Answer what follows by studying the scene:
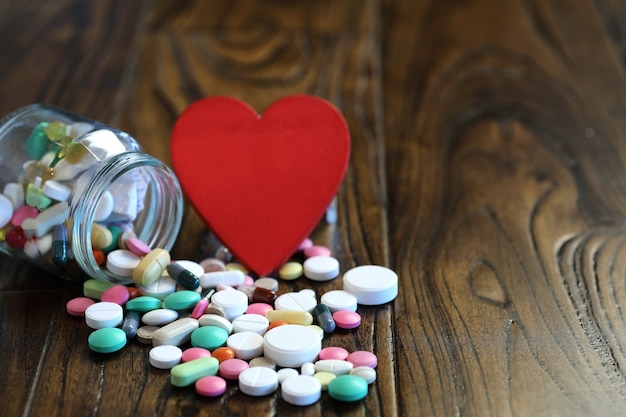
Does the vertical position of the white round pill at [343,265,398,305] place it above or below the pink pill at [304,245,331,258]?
above

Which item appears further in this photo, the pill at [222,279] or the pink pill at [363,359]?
the pill at [222,279]

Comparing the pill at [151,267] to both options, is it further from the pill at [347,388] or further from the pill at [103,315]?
the pill at [347,388]

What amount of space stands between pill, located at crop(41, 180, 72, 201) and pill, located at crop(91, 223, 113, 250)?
62 mm

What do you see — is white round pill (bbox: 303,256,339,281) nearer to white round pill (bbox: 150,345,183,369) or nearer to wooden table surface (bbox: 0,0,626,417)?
wooden table surface (bbox: 0,0,626,417)

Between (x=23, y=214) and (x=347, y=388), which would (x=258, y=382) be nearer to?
(x=347, y=388)

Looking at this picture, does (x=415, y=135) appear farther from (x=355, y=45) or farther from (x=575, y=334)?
(x=575, y=334)

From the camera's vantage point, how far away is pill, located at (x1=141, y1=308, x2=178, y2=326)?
107 centimetres

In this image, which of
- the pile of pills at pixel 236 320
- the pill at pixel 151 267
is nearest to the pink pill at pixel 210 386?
the pile of pills at pixel 236 320

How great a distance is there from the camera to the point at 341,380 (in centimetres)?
95

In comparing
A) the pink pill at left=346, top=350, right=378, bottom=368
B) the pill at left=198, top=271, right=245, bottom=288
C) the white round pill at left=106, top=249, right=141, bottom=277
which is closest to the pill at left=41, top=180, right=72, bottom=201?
the white round pill at left=106, top=249, right=141, bottom=277

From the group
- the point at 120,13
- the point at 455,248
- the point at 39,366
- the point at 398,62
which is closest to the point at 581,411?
Answer: the point at 455,248

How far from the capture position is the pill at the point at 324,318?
106cm

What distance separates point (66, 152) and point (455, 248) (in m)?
0.57

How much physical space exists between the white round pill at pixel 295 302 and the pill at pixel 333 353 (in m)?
0.09
